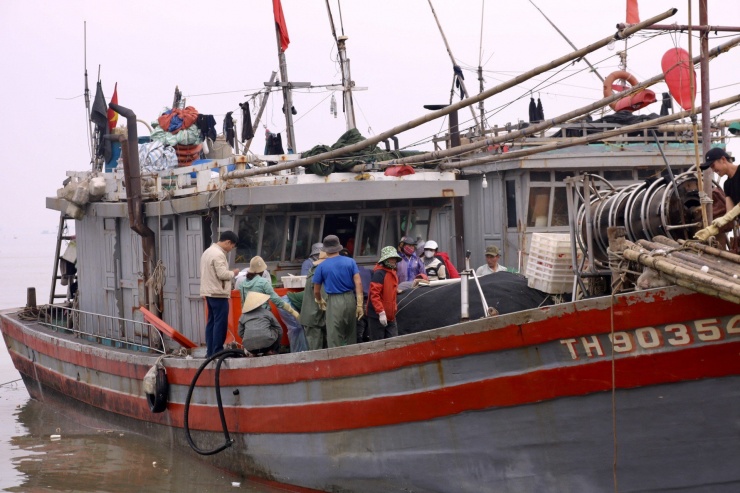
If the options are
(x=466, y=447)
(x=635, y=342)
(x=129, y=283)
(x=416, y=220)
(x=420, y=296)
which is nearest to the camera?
(x=635, y=342)

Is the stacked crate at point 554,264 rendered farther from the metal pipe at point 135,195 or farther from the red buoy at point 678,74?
the metal pipe at point 135,195

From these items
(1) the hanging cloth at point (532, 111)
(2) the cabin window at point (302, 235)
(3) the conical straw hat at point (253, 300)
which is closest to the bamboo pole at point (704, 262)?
(3) the conical straw hat at point (253, 300)

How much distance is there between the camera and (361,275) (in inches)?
398

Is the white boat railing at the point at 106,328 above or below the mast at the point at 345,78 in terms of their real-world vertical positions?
below

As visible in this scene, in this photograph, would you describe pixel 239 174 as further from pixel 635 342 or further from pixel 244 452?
pixel 635 342

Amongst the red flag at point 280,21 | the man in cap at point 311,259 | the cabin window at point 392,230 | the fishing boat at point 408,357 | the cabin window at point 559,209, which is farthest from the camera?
the cabin window at point 559,209

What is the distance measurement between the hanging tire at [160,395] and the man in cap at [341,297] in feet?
9.13

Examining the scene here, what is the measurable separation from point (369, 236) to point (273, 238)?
1.20 metres

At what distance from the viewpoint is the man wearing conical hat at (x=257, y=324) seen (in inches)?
399

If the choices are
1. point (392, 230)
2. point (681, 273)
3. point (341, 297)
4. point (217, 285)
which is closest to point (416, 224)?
point (392, 230)

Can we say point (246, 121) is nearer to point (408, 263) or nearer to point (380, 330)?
point (408, 263)

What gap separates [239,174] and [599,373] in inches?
209

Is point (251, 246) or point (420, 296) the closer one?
point (420, 296)

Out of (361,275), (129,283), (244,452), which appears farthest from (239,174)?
(129,283)
